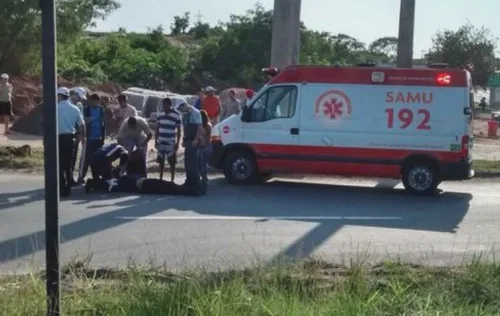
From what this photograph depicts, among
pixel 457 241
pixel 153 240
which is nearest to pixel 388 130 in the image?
pixel 457 241

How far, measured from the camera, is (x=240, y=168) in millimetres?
18078

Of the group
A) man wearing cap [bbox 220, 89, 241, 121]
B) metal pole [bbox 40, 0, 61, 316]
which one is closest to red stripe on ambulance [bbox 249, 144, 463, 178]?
man wearing cap [bbox 220, 89, 241, 121]

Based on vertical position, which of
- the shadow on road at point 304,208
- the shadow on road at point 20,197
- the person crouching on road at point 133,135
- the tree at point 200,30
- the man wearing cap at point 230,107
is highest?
the tree at point 200,30

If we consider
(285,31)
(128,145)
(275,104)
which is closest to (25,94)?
(285,31)

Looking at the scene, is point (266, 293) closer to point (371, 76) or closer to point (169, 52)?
point (371, 76)

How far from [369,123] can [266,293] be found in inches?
416

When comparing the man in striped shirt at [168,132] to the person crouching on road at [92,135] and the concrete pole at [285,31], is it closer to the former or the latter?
the person crouching on road at [92,135]

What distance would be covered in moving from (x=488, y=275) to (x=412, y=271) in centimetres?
96

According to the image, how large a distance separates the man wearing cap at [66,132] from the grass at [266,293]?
7.16 meters

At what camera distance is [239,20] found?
4494 centimetres

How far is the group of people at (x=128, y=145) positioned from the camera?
15.4m

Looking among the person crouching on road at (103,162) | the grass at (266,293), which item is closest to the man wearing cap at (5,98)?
the person crouching on road at (103,162)

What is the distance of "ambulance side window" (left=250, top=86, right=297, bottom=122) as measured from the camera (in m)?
17.7

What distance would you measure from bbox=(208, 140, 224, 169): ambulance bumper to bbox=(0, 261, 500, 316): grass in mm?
10119
